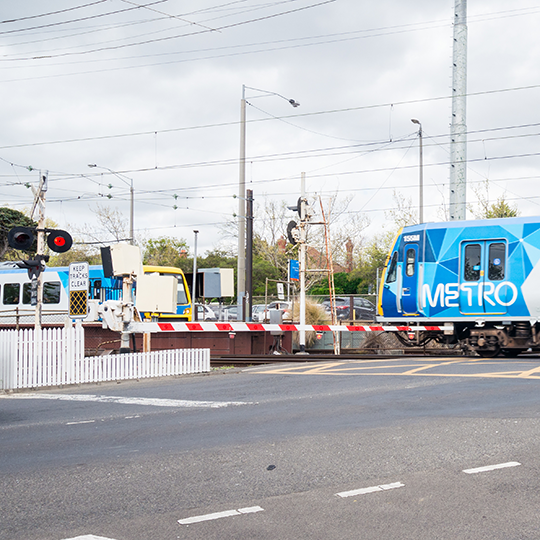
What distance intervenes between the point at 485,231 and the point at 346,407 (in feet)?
28.4

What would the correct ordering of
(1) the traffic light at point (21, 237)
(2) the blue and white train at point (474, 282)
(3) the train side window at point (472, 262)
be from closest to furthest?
(1) the traffic light at point (21, 237), (2) the blue and white train at point (474, 282), (3) the train side window at point (472, 262)

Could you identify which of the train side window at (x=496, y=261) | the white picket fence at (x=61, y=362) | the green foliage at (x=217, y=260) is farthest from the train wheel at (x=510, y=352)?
the green foliage at (x=217, y=260)

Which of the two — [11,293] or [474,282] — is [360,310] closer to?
[474,282]

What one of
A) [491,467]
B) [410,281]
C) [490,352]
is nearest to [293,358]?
[410,281]

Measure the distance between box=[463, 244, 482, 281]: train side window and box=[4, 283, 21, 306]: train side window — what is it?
67.6 ft

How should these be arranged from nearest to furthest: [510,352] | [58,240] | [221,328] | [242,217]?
[58,240] < [221,328] < [510,352] < [242,217]

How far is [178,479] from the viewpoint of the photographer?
5426mm

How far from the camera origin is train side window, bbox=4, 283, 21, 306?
95.2 ft

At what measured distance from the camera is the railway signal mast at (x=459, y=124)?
69.2ft

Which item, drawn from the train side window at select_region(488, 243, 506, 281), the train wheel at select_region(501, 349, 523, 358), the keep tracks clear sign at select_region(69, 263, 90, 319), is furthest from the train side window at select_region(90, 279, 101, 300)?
the train side window at select_region(488, 243, 506, 281)

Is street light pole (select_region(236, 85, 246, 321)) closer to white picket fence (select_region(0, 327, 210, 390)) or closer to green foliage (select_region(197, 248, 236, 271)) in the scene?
white picket fence (select_region(0, 327, 210, 390))

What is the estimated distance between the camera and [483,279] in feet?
51.8

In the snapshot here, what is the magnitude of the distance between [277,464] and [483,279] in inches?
444

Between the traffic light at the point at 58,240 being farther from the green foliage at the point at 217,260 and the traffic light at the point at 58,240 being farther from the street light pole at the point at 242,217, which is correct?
the green foliage at the point at 217,260
